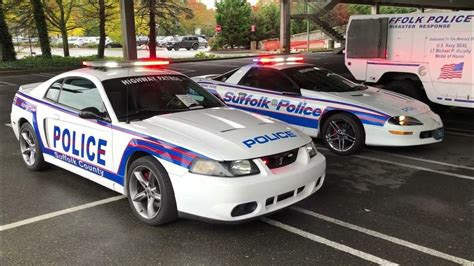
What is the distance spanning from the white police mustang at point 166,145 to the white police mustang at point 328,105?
7.62ft

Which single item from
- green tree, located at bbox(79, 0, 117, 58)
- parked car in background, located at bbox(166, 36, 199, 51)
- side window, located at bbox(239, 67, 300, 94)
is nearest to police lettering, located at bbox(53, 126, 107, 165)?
side window, located at bbox(239, 67, 300, 94)

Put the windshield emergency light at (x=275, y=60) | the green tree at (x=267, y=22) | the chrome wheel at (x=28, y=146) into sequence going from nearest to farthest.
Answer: the chrome wheel at (x=28, y=146) < the windshield emergency light at (x=275, y=60) < the green tree at (x=267, y=22)

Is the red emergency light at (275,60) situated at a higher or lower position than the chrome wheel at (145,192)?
higher

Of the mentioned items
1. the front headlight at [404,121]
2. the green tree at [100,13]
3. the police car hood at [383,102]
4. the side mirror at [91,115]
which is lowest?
the front headlight at [404,121]

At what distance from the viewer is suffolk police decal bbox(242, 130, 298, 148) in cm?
403

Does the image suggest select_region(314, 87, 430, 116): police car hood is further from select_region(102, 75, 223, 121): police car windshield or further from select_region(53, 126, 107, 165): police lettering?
select_region(53, 126, 107, 165): police lettering

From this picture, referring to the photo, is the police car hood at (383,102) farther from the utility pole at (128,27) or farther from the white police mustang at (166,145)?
the utility pole at (128,27)

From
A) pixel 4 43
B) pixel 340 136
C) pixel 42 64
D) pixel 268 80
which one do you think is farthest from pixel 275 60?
pixel 4 43

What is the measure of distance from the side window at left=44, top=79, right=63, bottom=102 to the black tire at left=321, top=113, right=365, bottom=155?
386cm

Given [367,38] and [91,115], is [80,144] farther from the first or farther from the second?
[367,38]

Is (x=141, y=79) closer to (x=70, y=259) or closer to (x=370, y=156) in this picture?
(x=70, y=259)

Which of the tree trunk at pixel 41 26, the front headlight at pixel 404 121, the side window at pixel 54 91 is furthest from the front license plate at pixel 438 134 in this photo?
the tree trunk at pixel 41 26

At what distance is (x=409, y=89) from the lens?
369 inches

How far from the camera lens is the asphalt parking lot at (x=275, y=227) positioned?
3.66 metres
